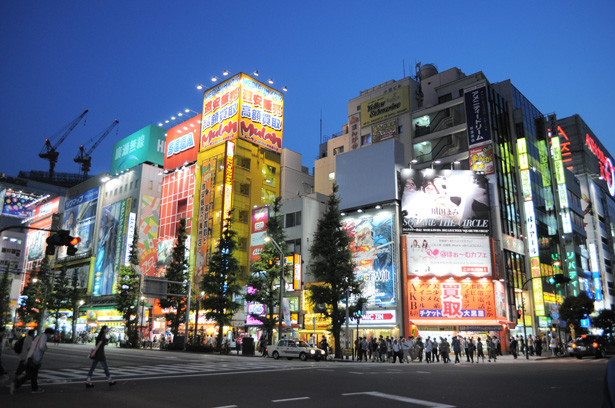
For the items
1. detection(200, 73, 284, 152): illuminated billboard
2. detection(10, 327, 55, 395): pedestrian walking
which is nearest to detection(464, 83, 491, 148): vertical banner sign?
detection(200, 73, 284, 152): illuminated billboard

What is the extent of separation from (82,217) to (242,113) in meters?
44.9

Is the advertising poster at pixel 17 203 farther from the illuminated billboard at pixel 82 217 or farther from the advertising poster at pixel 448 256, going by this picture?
the advertising poster at pixel 448 256

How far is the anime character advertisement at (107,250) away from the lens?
73.6 metres

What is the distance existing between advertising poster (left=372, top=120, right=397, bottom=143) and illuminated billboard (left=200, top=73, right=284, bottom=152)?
15.1 metres

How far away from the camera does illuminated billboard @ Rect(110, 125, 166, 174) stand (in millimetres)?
77250

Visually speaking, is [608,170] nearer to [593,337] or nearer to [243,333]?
[593,337]

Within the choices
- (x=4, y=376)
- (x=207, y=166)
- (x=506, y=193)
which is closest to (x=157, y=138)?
(x=207, y=166)

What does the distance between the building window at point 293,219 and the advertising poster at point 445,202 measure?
40.7 ft

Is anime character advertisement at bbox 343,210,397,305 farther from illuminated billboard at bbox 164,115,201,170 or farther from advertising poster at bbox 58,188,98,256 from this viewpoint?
advertising poster at bbox 58,188,98,256

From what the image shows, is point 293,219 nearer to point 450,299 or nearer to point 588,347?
point 450,299

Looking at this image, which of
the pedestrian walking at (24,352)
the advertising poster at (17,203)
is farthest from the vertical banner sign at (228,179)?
the advertising poster at (17,203)

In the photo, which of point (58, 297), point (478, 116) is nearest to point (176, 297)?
point (58, 297)

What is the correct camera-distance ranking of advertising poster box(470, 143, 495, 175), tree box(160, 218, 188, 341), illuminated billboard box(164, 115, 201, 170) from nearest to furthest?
tree box(160, 218, 188, 341) → advertising poster box(470, 143, 495, 175) → illuminated billboard box(164, 115, 201, 170)

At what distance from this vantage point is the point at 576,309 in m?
47.9
